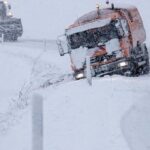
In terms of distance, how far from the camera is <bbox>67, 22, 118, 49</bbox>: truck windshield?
15.5m

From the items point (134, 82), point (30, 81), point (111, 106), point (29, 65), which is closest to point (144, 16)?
point (29, 65)

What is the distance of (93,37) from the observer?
15.7 metres

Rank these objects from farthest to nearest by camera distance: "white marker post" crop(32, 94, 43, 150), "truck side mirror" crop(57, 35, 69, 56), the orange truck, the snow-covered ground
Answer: "truck side mirror" crop(57, 35, 69, 56)
the orange truck
the snow-covered ground
"white marker post" crop(32, 94, 43, 150)

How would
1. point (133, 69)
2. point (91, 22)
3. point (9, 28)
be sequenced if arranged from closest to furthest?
point (91, 22) → point (133, 69) → point (9, 28)

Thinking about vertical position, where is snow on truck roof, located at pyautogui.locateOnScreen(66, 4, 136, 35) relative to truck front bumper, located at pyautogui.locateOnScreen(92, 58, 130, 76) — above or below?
above

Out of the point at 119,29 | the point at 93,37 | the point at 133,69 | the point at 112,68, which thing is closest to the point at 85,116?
the point at 112,68

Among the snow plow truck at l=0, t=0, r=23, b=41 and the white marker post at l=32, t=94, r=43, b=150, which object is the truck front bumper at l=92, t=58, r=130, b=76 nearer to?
the white marker post at l=32, t=94, r=43, b=150

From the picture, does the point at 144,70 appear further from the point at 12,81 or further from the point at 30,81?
the point at 12,81

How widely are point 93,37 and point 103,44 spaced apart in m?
0.45

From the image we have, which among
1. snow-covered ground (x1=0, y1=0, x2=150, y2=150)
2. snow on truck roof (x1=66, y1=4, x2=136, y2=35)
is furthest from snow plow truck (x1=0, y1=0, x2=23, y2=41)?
snow on truck roof (x1=66, y1=4, x2=136, y2=35)

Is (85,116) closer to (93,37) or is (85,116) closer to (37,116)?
(37,116)

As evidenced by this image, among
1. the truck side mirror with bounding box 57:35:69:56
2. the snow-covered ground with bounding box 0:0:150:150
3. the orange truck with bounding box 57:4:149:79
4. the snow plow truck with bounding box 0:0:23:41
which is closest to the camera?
the snow-covered ground with bounding box 0:0:150:150

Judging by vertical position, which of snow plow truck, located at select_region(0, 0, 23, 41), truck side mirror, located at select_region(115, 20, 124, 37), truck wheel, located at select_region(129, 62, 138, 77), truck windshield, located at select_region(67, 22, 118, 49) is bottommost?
snow plow truck, located at select_region(0, 0, 23, 41)

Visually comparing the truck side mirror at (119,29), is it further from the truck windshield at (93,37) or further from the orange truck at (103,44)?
the truck windshield at (93,37)
